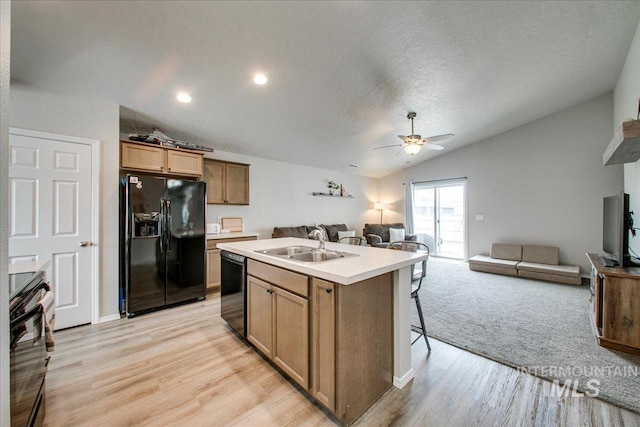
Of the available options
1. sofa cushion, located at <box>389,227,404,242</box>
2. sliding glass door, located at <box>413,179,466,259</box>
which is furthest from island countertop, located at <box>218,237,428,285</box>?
sliding glass door, located at <box>413,179,466,259</box>

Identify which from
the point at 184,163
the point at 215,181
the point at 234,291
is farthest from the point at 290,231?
the point at 234,291

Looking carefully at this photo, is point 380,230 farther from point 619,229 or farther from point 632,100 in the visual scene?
point 632,100

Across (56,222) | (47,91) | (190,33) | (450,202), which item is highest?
(190,33)

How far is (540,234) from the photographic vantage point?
16.6 ft

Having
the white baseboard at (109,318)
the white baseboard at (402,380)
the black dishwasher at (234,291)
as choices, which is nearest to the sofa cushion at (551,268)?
the white baseboard at (402,380)

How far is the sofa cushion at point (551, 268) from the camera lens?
166 inches

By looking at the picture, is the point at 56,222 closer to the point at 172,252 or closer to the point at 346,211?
the point at 172,252

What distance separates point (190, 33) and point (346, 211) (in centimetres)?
570

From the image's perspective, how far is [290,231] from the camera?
17.7 feet

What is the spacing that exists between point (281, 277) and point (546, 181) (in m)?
5.99

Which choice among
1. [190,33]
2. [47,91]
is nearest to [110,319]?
[47,91]

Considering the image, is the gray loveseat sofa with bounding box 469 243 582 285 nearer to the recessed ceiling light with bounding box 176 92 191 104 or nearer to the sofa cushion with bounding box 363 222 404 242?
the sofa cushion with bounding box 363 222 404 242

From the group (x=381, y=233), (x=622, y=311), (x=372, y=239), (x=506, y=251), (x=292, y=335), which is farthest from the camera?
(x=381, y=233)

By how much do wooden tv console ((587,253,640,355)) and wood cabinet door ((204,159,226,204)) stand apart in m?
4.95
